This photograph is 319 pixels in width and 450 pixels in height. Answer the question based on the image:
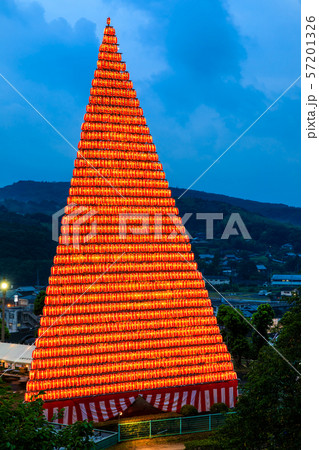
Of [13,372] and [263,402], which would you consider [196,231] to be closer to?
[13,372]

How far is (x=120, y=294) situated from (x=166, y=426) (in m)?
7.89

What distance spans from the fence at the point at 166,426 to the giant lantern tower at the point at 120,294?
2.32m

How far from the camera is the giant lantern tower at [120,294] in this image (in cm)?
3005

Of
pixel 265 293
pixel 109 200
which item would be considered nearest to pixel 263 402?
pixel 109 200

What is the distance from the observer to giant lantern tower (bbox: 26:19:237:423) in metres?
30.0

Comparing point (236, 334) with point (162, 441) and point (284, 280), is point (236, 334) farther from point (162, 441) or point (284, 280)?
point (284, 280)

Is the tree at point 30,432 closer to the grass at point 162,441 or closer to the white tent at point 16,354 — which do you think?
the grass at point 162,441

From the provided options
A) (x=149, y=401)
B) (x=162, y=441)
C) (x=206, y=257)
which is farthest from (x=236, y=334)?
(x=206, y=257)

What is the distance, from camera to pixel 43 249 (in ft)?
373

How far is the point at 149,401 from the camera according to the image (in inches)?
1245

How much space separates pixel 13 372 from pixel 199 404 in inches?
712

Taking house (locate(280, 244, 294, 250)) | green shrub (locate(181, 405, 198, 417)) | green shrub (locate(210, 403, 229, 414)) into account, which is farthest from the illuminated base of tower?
house (locate(280, 244, 294, 250))

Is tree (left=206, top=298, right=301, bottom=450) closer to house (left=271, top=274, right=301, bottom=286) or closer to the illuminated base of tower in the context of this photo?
the illuminated base of tower
